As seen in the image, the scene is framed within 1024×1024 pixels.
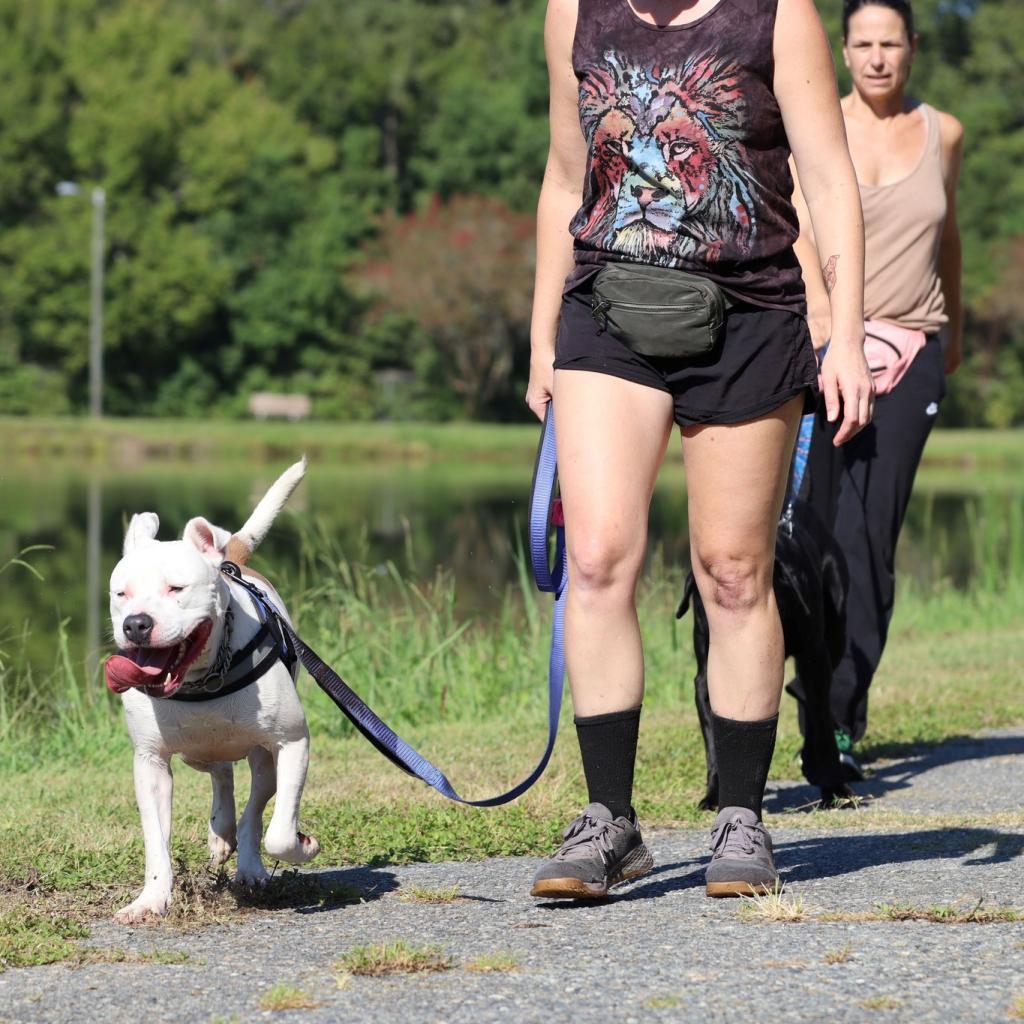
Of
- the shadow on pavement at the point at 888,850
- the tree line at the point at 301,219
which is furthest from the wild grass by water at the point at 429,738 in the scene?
the tree line at the point at 301,219

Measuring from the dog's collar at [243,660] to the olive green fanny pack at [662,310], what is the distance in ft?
3.53

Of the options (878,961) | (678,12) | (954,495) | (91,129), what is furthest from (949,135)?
(91,129)

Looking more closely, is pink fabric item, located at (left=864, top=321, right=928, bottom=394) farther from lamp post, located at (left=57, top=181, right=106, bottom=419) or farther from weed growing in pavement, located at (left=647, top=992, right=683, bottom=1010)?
lamp post, located at (left=57, top=181, right=106, bottom=419)

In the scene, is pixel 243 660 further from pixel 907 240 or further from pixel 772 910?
pixel 907 240

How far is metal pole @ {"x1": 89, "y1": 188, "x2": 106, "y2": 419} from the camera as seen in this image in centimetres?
4225

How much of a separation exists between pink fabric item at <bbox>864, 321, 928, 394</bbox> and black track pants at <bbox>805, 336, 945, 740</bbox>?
0.06m

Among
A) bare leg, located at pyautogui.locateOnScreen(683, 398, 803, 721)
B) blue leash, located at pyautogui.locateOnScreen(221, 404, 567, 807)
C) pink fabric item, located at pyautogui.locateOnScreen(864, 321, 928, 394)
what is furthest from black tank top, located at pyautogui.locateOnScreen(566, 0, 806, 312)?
pink fabric item, located at pyautogui.locateOnScreen(864, 321, 928, 394)

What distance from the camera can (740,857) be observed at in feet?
13.2

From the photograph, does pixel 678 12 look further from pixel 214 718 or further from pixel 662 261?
pixel 214 718

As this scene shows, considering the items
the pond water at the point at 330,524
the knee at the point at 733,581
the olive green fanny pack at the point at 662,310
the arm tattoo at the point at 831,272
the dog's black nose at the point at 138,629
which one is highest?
the arm tattoo at the point at 831,272

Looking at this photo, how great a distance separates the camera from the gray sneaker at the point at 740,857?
3.93 meters

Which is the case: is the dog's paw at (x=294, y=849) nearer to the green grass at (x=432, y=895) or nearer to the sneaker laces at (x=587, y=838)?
the green grass at (x=432, y=895)

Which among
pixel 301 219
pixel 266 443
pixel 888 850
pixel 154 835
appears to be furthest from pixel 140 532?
pixel 301 219

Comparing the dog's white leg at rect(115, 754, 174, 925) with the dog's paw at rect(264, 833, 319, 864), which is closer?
the dog's white leg at rect(115, 754, 174, 925)
